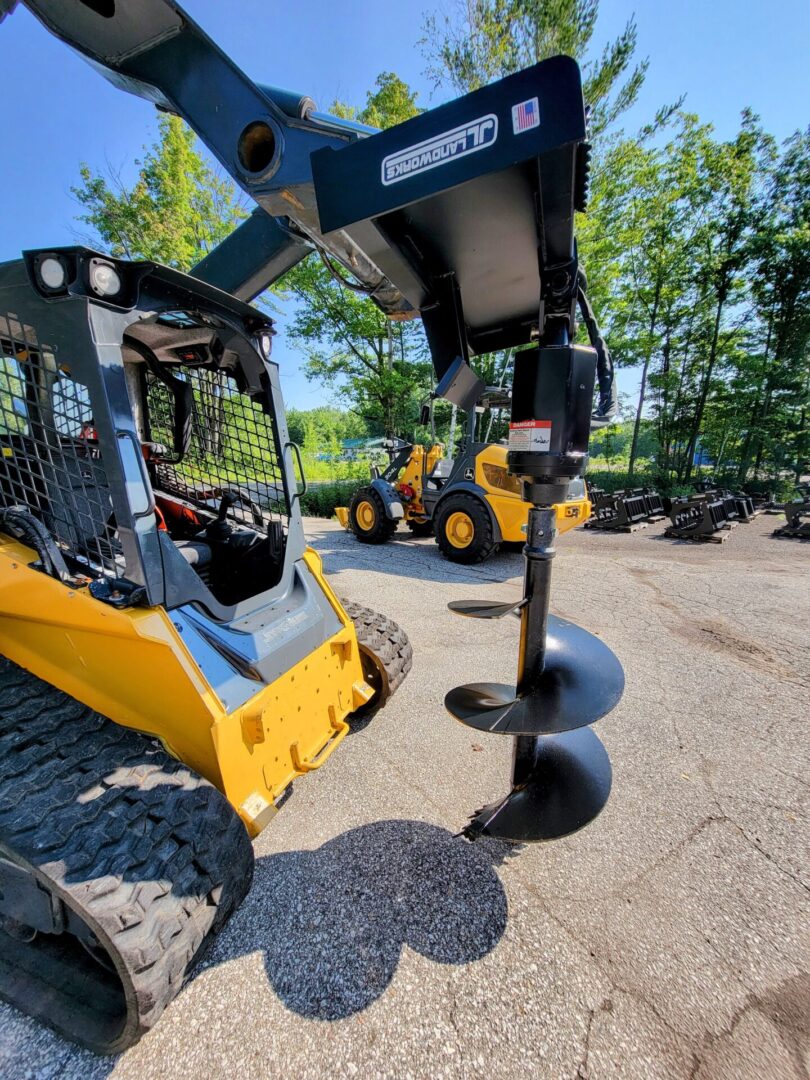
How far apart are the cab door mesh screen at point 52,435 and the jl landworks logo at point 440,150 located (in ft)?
3.88

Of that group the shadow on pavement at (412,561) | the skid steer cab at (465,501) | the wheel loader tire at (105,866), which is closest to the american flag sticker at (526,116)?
the wheel loader tire at (105,866)

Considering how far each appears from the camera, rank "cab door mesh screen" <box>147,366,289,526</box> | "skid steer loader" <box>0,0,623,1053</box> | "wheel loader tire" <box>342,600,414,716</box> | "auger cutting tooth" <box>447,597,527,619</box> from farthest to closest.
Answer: "wheel loader tire" <box>342,600,414,716</box> < "cab door mesh screen" <box>147,366,289,526</box> < "auger cutting tooth" <box>447,597,527,619</box> < "skid steer loader" <box>0,0,623,1053</box>

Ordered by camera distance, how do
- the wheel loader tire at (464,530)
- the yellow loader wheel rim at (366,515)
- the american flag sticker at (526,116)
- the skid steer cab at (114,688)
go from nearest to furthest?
the american flag sticker at (526,116) < the skid steer cab at (114,688) < the wheel loader tire at (464,530) < the yellow loader wheel rim at (366,515)

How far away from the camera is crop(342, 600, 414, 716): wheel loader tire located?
8.18 feet

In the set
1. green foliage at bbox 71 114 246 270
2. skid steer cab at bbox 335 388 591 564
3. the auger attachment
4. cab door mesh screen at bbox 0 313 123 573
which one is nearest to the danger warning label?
the auger attachment

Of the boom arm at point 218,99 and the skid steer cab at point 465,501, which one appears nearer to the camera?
the boom arm at point 218,99

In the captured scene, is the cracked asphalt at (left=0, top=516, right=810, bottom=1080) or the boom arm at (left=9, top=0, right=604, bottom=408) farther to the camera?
the cracked asphalt at (left=0, top=516, right=810, bottom=1080)

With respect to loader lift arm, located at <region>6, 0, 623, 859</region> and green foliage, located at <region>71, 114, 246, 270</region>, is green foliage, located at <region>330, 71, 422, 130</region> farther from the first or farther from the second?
loader lift arm, located at <region>6, 0, 623, 859</region>

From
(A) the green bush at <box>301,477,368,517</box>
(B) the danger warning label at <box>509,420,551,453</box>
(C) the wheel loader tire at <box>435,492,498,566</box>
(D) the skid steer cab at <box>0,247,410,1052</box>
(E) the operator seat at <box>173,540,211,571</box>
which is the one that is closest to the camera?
(D) the skid steer cab at <box>0,247,410,1052</box>

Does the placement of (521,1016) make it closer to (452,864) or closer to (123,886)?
(452,864)

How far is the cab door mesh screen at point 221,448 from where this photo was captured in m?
2.37

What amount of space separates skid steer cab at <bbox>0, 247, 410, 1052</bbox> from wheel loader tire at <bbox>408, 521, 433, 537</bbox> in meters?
6.99

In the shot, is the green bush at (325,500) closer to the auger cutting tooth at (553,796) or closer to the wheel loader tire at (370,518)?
the wheel loader tire at (370,518)

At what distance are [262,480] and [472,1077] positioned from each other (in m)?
2.41
